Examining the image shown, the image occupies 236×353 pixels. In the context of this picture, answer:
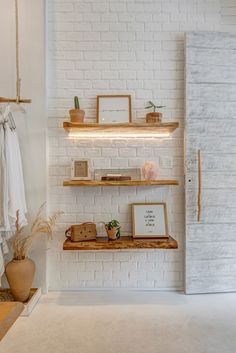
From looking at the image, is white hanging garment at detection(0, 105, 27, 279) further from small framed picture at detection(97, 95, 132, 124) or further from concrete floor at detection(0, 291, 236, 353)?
small framed picture at detection(97, 95, 132, 124)

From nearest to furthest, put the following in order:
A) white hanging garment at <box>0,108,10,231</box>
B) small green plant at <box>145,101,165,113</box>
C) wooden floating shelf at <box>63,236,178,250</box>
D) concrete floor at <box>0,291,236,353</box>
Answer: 1. concrete floor at <box>0,291,236,353</box>
2. white hanging garment at <box>0,108,10,231</box>
3. wooden floating shelf at <box>63,236,178,250</box>
4. small green plant at <box>145,101,165,113</box>

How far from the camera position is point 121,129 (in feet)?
8.88

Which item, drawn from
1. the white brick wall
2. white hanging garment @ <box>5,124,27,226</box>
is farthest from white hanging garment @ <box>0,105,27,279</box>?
the white brick wall

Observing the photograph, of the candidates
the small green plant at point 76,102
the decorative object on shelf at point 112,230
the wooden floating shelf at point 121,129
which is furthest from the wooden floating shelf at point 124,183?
the small green plant at point 76,102

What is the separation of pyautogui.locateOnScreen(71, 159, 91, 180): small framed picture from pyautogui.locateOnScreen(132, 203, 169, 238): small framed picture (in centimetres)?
54

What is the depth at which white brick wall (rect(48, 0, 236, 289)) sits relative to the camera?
9.29 feet

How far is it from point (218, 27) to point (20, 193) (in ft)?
8.04

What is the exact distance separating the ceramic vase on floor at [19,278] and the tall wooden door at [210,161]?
4.75 feet

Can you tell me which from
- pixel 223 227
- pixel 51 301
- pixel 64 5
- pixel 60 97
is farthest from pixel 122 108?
pixel 51 301

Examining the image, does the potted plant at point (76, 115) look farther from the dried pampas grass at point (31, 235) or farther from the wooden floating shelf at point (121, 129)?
the dried pampas grass at point (31, 235)

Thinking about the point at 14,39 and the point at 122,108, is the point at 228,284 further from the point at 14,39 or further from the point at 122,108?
the point at 14,39

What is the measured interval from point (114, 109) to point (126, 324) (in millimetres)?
1855

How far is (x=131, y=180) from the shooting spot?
2.67 metres

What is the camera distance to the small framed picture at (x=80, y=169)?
2.73 meters
